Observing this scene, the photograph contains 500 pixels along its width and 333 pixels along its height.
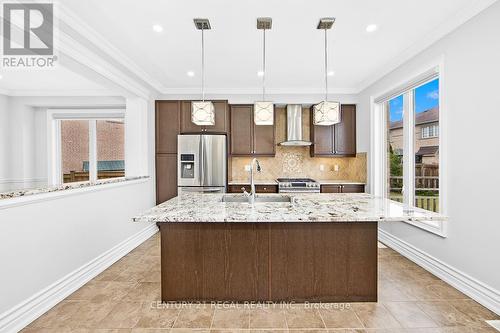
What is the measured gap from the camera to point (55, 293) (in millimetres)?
2340

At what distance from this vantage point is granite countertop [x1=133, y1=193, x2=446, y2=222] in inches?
75.0

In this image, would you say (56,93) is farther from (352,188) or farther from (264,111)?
(352,188)

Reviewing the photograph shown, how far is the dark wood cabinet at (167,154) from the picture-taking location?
4.80 metres

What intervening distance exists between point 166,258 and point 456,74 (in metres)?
3.30

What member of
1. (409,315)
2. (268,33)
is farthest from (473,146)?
(268,33)

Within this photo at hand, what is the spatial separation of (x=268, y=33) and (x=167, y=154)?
2899 millimetres

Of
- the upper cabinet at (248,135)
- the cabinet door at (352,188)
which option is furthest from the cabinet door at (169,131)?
the cabinet door at (352,188)

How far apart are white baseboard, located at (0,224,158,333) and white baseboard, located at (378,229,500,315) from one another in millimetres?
3781

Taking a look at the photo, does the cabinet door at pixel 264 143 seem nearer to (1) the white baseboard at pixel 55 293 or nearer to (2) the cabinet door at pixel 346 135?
(2) the cabinet door at pixel 346 135

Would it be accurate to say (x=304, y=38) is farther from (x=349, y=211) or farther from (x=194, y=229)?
(x=194, y=229)

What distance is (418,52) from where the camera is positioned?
3.16 meters

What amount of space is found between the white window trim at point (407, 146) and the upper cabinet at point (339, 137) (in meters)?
0.59

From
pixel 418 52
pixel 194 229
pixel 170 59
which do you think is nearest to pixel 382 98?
pixel 418 52

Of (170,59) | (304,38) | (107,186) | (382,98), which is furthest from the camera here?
(382,98)
